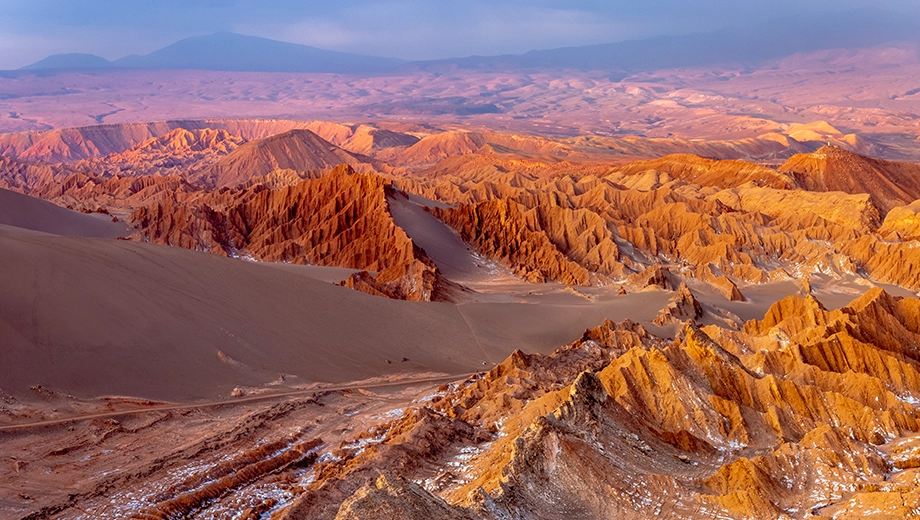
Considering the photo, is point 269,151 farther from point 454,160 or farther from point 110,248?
point 110,248

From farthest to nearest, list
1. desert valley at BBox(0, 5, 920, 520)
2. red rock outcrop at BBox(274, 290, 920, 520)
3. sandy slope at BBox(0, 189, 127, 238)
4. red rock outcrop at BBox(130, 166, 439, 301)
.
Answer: sandy slope at BBox(0, 189, 127, 238), red rock outcrop at BBox(130, 166, 439, 301), desert valley at BBox(0, 5, 920, 520), red rock outcrop at BBox(274, 290, 920, 520)

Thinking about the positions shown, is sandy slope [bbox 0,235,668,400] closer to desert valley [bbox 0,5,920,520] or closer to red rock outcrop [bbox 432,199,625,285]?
desert valley [bbox 0,5,920,520]

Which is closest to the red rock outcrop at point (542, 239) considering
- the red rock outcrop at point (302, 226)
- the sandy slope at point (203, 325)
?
the red rock outcrop at point (302, 226)

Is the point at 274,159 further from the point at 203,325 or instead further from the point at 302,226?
the point at 203,325

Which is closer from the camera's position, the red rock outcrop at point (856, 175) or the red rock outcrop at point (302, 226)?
the red rock outcrop at point (302, 226)

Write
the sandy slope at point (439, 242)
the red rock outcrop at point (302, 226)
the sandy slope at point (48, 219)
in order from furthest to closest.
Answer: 1. the sandy slope at point (48, 219)
2. the red rock outcrop at point (302, 226)
3. the sandy slope at point (439, 242)

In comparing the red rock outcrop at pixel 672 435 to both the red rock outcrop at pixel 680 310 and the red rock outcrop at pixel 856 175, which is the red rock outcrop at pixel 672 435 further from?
the red rock outcrop at pixel 856 175

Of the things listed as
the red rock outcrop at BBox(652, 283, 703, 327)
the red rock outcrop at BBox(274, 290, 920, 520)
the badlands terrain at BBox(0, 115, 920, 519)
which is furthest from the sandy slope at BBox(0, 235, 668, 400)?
the red rock outcrop at BBox(274, 290, 920, 520)
